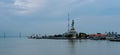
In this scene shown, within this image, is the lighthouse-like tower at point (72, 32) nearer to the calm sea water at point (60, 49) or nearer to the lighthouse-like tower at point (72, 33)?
the lighthouse-like tower at point (72, 33)

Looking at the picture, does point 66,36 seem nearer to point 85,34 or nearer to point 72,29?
point 72,29

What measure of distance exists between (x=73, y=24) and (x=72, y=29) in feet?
12.0

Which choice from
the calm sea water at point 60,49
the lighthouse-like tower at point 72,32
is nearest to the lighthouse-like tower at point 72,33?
the lighthouse-like tower at point 72,32

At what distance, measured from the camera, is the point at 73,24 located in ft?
574

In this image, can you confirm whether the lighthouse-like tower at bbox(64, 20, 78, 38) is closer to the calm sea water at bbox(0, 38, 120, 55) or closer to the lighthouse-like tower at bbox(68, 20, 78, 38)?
the lighthouse-like tower at bbox(68, 20, 78, 38)

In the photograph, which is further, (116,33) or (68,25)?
(116,33)

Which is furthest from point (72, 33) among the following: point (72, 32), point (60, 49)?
point (60, 49)

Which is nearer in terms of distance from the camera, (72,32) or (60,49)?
(60,49)

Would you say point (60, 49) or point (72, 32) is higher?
point (72, 32)

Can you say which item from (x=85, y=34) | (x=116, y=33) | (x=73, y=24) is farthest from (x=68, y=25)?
(x=116, y=33)

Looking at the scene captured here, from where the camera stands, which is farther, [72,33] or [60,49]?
[72,33]

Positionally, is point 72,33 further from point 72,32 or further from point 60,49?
point 60,49

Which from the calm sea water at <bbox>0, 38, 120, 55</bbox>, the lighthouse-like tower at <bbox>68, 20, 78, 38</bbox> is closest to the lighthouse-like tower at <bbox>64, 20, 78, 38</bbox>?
the lighthouse-like tower at <bbox>68, 20, 78, 38</bbox>

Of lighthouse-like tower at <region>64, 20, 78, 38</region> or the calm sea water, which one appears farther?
lighthouse-like tower at <region>64, 20, 78, 38</region>
